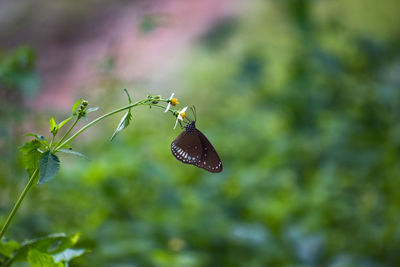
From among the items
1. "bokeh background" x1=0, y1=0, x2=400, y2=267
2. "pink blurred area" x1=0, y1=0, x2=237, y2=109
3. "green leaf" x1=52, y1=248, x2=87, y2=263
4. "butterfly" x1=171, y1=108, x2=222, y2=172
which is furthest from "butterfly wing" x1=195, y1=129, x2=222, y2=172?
"pink blurred area" x1=0, y1=0, x2=237, y2=109

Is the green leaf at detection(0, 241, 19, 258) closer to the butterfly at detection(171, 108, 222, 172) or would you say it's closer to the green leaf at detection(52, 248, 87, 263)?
the green leaf at detection(52, 248, 87, 263)

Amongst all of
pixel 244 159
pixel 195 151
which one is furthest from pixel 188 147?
pixel 244 159

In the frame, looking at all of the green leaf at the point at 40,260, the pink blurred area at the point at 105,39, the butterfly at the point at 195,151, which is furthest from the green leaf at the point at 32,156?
the pink blurred area at the point at 105,39

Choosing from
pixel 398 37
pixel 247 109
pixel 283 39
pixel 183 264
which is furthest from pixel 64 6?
pixel 183 264

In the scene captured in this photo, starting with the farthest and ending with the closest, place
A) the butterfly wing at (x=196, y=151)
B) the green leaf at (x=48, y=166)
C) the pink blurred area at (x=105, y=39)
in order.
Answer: the pink blurred area at (x=105, y=39) → the butterfly wing at (x=196, y=151) → the green leaf at (x=48, y=166)

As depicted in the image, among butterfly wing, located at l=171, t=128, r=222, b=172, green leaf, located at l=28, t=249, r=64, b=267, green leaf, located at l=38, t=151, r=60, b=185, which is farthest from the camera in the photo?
butterfly wing, located at l=171, t=128, r=222, b=172

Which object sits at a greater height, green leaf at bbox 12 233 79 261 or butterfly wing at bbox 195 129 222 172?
butterfly wing at bbox 195 129 222 172

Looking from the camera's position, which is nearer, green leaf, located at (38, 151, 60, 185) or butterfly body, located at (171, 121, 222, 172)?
Answer: green leaf, located at (38, 151, 60, 185)

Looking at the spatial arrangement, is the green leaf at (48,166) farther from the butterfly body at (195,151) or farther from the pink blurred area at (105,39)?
the pink blurred area at (105,39)
